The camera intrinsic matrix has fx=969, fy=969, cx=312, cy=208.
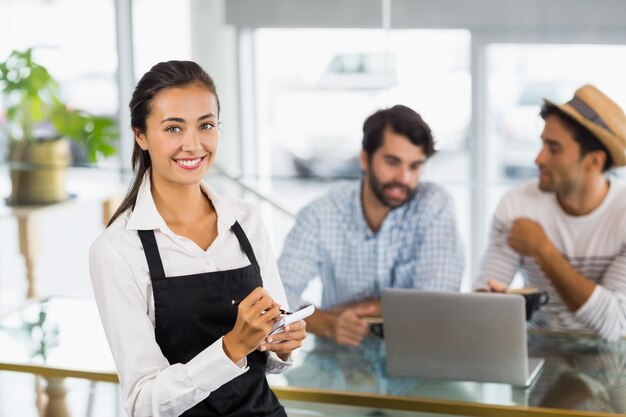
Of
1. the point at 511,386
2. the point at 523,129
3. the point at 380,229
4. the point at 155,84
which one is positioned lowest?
the point at 511,386

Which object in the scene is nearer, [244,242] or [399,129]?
[244,242]

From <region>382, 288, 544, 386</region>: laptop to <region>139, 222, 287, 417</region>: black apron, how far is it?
0.58 m

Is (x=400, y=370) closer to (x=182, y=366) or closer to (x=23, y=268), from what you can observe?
(x=182, y=366)

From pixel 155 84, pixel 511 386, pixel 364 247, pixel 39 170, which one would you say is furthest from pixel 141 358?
pixel 39 170

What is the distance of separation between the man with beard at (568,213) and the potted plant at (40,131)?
2.87m

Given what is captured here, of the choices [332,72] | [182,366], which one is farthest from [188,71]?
[332,72]

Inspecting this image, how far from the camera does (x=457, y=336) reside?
7.94ft

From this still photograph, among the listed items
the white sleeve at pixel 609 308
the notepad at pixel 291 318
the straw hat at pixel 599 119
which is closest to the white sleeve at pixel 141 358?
the notepad at pixel 291 318

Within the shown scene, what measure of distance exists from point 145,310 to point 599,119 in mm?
1892

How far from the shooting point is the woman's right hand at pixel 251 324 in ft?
5.73

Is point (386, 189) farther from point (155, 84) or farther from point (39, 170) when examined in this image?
point (39, 170)

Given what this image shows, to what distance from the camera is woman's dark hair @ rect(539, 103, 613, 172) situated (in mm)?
3203

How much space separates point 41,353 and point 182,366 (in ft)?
3.52

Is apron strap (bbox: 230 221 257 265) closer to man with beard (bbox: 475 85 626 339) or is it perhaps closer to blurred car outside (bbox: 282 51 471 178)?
man with beard (bbox: 475 85 626 339)
